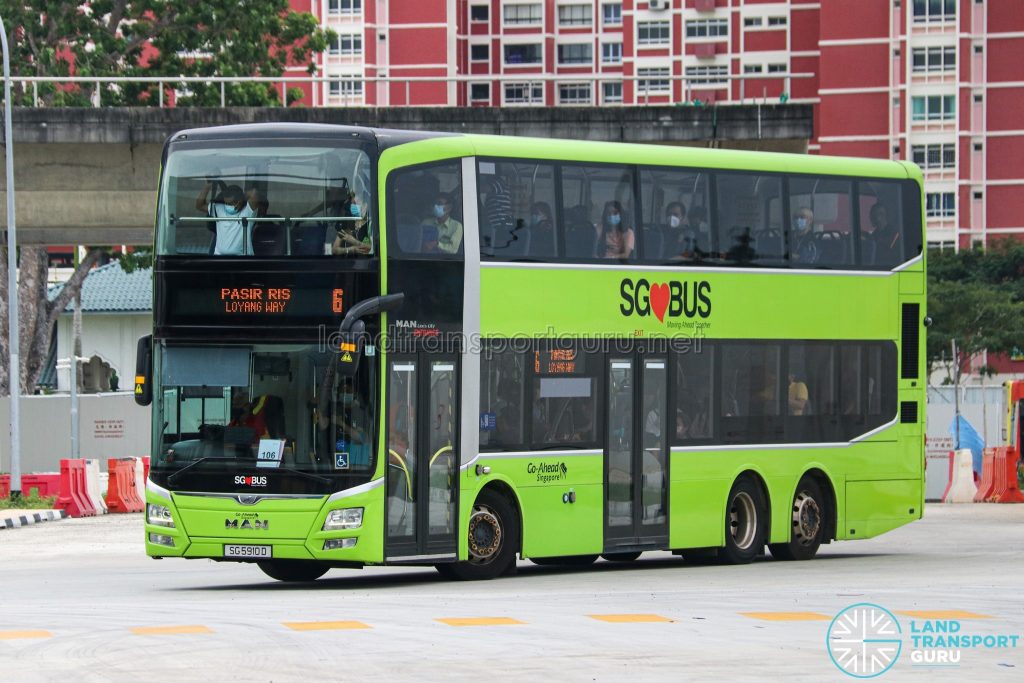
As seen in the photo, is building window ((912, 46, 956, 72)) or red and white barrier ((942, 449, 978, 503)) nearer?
red and white barrier ((942, 449, 978, 503))

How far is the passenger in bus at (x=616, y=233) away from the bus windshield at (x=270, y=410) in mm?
3564

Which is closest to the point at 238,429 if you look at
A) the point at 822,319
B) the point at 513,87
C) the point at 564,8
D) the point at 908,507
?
the point at 822,319

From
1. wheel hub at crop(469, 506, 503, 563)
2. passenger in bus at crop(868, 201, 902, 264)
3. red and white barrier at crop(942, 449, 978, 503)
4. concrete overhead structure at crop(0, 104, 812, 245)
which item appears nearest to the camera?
wheel hub at crop(469, 506, 503, 563)

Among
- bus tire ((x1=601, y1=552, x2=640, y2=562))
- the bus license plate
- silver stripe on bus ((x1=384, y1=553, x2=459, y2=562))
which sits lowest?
bus tire ((x1=601, y1=552, x2=640, y2=562))

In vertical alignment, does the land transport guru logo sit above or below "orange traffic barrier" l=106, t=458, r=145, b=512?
above

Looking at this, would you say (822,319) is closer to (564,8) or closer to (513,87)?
(513,87)

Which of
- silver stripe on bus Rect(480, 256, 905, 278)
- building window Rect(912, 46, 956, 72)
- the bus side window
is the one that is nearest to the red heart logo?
silver stripe on bus Rect(480, 256, 905, 278)

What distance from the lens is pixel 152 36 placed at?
5188 centimetres

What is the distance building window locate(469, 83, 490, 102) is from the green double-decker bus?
333ft

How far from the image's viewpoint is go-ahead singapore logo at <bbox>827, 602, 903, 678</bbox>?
1194cm

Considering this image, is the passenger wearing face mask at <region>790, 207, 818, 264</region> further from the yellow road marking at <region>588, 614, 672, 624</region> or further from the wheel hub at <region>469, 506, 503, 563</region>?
the yellow road marking at <region>588, 614, 672, 624</region>

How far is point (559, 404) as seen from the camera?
18.9 m

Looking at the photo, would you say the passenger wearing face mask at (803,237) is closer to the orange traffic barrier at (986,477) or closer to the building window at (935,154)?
the orange traffic barrier at (986,477)

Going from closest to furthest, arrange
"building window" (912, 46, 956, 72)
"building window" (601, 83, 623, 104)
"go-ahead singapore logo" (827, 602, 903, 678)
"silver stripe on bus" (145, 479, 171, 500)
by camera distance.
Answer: "go-ahead singapore logo" (827, 602, 903, 678)
"silver stripe on bus" (145, 479, 171, 500)
"building window" (912, 46, 956, 72)
"building window" (601, 83, 623, 104)
